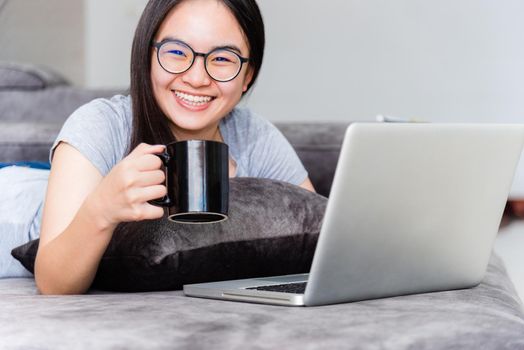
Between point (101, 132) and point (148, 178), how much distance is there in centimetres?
42

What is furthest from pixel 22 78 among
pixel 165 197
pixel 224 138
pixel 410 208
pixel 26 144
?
pixel 410 208

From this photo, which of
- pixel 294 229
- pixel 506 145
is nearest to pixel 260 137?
pixel 294 229

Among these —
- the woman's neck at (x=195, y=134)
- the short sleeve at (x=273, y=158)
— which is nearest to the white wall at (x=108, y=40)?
the short sleeve at (x=273, y=158)

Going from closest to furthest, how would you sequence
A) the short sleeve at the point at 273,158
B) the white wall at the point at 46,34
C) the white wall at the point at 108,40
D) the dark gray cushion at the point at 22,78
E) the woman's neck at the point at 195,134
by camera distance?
the woman's neck at the point at 195,134 → the short sleeve at the point at 273,158 → the dark gray cushion at the point at 22,78 → the white wall at the point at 46,34 → the white wall at the point at 108,40

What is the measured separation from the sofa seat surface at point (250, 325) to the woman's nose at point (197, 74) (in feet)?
1.71

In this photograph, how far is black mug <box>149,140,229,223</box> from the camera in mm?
1098

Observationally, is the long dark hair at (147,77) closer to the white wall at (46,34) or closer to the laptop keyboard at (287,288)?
the laptop keyboard at (287,288)

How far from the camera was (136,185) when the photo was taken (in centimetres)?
109

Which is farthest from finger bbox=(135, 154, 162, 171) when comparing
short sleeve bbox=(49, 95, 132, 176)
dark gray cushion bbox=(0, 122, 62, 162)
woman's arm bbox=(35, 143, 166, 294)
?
→ dark gray cushion bbox=(0, 122, 62, 162)

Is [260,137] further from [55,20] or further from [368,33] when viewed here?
[55,20]

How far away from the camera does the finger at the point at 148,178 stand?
109cm

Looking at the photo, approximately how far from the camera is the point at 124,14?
5059 millimetres

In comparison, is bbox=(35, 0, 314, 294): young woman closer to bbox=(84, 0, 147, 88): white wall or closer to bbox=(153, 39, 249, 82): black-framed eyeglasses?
bbox=(153, 39, 249, 82): black-framed eyeglasses

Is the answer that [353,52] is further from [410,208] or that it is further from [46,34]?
[410,208]
